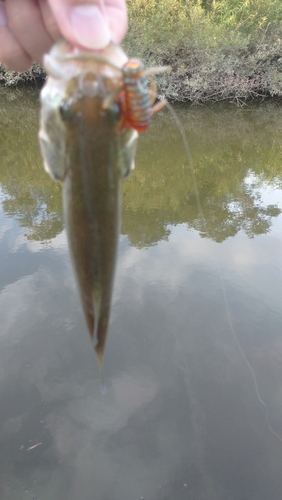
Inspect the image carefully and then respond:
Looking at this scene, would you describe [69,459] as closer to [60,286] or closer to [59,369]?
[59,369]

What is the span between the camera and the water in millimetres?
4336

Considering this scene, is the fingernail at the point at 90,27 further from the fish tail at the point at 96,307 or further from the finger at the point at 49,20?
the fish tail at the point at 96,307

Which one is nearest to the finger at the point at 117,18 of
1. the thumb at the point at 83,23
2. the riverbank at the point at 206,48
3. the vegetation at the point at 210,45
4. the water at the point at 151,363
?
the thumb at the point at 83,23

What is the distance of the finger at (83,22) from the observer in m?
1.02

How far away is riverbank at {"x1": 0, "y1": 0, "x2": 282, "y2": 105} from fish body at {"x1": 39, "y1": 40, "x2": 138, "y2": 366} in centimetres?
1795

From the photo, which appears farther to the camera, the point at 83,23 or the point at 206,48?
the point at 206,48

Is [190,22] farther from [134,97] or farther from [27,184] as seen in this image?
[134,97]

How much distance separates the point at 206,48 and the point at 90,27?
19446 millimetres

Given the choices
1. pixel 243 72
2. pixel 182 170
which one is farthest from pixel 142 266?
pixel 243 72

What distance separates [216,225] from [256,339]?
3508 mm

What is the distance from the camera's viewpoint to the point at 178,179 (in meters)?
11.0

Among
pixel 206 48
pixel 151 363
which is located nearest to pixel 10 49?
pixel 151 363

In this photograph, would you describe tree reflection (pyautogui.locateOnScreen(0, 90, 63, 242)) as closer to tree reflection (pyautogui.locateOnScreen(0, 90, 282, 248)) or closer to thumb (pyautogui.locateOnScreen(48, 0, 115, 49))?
tree reflection (pyautogui.locateOnScreen(0, 90, 282, 248))

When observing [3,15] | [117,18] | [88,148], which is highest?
[3,15]
